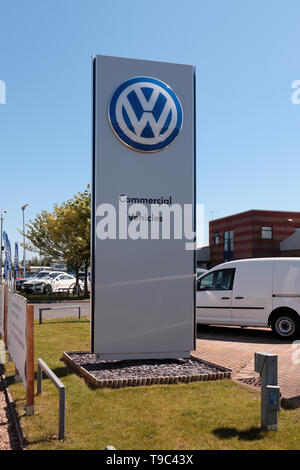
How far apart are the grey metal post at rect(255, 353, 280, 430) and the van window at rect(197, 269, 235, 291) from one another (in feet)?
22.9

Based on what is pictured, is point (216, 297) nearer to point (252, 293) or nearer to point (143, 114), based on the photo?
point (252, 293)

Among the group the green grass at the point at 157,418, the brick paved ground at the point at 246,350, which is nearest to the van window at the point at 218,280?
the brick paved ground at the point at 246,350

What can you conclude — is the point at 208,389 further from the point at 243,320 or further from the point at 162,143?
the point at 243,320

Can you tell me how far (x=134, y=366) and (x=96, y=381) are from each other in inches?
48.0

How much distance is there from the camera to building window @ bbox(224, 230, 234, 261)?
4966 cm

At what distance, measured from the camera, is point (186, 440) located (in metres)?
4.25

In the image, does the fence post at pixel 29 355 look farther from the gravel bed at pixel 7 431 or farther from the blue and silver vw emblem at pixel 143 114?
the blue and silver vw emblem at pixel 143 114

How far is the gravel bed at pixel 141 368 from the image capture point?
6.69 metres

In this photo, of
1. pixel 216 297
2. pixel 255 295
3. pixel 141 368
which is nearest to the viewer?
pixel 141 368

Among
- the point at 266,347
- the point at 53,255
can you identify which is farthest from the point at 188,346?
the point at 53,255

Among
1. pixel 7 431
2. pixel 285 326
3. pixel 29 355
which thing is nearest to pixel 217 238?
pixel 285 326

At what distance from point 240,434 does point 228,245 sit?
46.8 metres

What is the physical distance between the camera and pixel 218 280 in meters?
11.9

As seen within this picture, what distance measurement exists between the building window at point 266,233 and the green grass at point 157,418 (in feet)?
133
